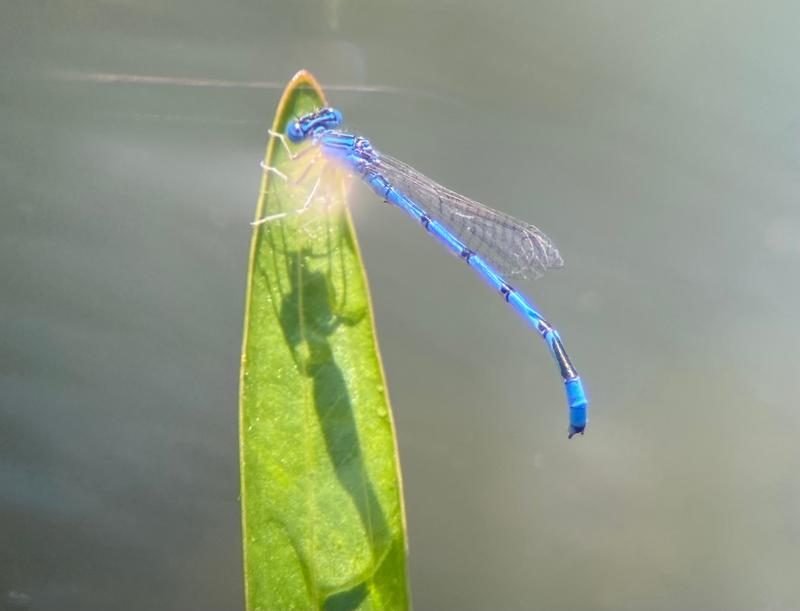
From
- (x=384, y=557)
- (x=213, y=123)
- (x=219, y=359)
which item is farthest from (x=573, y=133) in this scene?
(x=384, y=557)

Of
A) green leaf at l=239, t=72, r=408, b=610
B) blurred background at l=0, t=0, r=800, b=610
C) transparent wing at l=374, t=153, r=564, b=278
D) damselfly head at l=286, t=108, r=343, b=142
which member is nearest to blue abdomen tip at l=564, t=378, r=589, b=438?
blurred background at l=0, t=0, r=800, b=610

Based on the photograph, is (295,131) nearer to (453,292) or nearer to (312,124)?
(312,124)

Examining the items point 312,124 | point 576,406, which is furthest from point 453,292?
point 312,124

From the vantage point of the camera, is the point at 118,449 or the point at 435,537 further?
the point at 435,537

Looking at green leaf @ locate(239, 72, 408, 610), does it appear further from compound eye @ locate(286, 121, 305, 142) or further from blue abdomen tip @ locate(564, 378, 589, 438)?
blue abdomen tip @ locate(564, 378, 589, 438)

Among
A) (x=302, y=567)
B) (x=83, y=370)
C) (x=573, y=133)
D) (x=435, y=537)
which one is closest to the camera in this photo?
(x=302, y=567)

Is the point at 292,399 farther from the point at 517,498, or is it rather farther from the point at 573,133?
the point at 573,133
